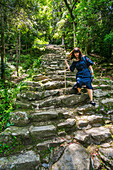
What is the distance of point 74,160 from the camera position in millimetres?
1851

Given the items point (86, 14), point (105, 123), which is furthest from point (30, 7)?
point (105, 123)

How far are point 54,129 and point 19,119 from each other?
954mm

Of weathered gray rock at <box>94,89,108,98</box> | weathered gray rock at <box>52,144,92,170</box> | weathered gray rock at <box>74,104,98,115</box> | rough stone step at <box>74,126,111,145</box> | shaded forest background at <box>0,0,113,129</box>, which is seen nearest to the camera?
weathered gray rock at <box>52,144,92,170</box>

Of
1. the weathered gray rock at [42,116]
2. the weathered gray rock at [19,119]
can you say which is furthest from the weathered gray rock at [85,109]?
the weathered gray rock at [19,119]

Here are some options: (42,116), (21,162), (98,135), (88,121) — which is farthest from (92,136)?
(21,162)

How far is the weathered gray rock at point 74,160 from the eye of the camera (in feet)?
5.82

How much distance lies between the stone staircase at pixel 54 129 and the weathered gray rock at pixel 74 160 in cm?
10

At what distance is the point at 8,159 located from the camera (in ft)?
6.22

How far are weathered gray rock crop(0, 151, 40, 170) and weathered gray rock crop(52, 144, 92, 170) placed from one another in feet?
1.30

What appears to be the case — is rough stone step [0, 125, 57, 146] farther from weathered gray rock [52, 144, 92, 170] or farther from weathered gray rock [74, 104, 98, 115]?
weathered gray rock [74, 104, 98, 115]

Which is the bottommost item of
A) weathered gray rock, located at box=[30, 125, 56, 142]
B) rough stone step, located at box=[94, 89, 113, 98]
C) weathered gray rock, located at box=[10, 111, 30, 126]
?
weathered gray rock, located at box=[30, 125, 56, 142]

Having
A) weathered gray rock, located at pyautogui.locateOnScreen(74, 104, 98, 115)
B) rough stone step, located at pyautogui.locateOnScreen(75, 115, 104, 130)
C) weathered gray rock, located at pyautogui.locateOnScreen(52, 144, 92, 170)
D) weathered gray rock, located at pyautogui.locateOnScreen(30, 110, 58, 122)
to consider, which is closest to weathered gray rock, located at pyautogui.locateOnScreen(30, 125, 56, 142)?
weathered gray rock, located at pyautogui.locateOnScreen(30, 110, 58, 122)

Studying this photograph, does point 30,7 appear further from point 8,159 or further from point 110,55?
point 110,55

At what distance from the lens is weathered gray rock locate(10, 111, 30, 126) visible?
8.34 ft
